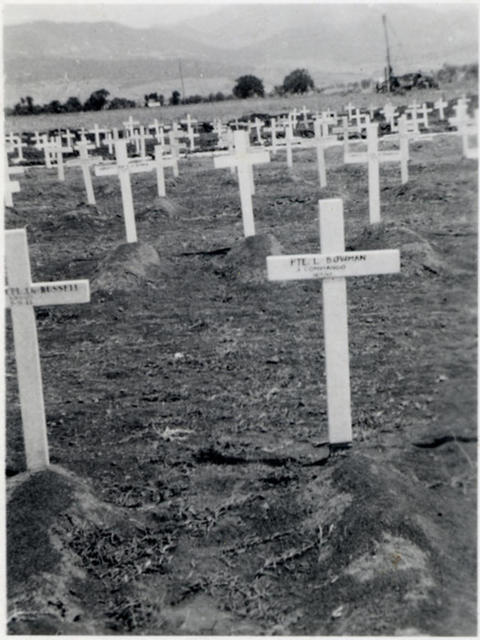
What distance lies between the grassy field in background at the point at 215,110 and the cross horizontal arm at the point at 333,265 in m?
28.8

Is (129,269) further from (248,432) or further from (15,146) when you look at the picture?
(15,146)

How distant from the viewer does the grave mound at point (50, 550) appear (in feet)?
12.5

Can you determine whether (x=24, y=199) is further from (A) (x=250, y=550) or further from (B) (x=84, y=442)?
(A) (x=250, y=550)

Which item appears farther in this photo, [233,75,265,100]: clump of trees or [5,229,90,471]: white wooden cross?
[233,75,265,100]: clump of trees

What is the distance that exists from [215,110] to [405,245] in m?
34.5

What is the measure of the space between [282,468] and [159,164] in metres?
11.2

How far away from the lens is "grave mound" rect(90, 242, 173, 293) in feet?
32.9

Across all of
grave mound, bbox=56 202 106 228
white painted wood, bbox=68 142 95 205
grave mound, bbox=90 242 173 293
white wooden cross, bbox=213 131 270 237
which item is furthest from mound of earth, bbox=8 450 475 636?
white painted wood, bbox=68 142 95 205

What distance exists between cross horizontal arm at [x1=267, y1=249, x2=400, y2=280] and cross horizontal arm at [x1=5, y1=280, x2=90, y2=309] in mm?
1122

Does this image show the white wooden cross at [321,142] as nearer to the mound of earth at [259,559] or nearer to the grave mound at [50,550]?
the mound of earth at [259,559]

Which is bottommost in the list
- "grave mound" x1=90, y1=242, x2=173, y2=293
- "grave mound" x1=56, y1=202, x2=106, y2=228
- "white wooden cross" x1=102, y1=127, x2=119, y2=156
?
"grave mound" x1=90, y1=242, x2=173, y2=293

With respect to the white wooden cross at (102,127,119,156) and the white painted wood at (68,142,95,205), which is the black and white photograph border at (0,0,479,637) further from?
the white wooden cross at (102,127,119,156)

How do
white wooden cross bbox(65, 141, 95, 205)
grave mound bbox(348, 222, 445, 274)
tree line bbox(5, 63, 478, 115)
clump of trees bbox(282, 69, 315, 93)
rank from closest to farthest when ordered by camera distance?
1. grave mound bbox(348, 222, 445, 274)
2. white wooden cross bbox(65, 141, 95, 205)
3. tree line bbox(5, 63, 478, 115)
4. clump of trees bbox(282, 69, 315, 93)

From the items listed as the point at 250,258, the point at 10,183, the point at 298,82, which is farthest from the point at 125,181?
the point at 298,82
